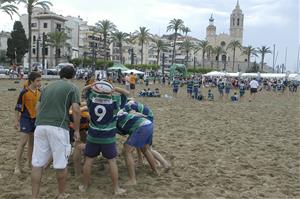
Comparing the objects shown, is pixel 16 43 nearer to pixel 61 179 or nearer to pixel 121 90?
pixel 121 90

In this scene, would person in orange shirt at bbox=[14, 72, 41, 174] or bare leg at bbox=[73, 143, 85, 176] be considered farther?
person in orange shirt at bbox=[14, 72, 41, 174]

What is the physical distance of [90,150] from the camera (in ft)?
17.6

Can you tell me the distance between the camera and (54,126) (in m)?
4.69

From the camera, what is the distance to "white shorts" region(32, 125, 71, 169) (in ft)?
15.4

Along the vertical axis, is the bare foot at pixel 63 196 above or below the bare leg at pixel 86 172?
below

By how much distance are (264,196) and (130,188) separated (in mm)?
1782

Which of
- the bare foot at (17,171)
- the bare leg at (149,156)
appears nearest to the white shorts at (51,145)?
the bare foot at (17,171)

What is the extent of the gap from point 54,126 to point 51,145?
219 mm

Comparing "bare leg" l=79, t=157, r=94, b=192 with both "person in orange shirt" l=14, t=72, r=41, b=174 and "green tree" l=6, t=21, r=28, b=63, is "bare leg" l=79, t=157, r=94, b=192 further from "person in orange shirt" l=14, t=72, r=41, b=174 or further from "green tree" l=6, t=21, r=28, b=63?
"green tree" l=6, t=21, r=28, b=63

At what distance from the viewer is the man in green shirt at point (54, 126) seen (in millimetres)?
4699

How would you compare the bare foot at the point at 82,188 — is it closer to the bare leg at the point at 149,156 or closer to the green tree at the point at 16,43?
the bare leg at the point at 149,156

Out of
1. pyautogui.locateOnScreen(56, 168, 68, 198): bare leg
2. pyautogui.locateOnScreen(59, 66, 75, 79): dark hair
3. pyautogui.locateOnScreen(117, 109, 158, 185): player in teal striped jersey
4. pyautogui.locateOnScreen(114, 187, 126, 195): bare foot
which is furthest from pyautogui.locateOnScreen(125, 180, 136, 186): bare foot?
pyautogui.locateOnScreen(59, 66, 75, 79): dark hair

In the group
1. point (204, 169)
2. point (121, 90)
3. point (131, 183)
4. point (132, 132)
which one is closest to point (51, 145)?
point (121, 90)

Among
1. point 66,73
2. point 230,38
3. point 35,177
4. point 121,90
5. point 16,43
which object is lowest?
point 35,177
